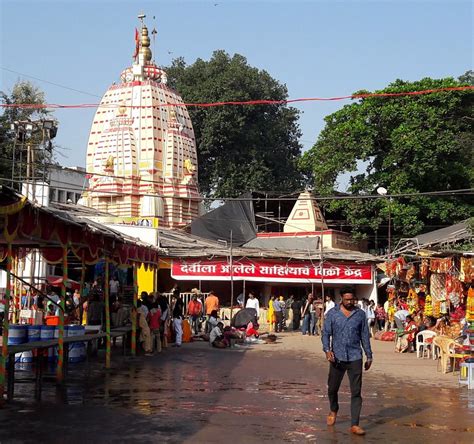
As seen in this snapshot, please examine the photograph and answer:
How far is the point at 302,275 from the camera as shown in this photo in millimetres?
31266

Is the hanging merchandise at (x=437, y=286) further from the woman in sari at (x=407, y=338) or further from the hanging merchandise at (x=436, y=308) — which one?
the woman in sari at (x=407, y=338)

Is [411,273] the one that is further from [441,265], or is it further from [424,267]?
[441,265]

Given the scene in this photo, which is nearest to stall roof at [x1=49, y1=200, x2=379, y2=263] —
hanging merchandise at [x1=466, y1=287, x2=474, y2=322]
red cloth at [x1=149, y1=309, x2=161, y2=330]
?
red cloth at [x1=149, y1=309, x2=161, y2=330]

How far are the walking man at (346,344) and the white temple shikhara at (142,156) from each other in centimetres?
3130

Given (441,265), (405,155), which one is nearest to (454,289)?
(441,265)

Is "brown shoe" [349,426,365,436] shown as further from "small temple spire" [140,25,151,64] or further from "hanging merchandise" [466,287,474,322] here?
"small temple spire" [140,25,151,64]

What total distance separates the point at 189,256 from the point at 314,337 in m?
7.35

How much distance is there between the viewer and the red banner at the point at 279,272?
31156 millimetres

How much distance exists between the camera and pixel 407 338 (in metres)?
19.9

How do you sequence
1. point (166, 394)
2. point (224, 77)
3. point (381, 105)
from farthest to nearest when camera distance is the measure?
1. point (224, 77)
2. point (381, 105)
3. point (166, 394)

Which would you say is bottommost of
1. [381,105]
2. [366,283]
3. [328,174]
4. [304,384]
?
[304,384]

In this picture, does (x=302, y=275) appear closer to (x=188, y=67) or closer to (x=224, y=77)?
(x=224, y=77)

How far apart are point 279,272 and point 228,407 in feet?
70.5

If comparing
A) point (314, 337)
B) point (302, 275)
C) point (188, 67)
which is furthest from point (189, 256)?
point (188, 67)
